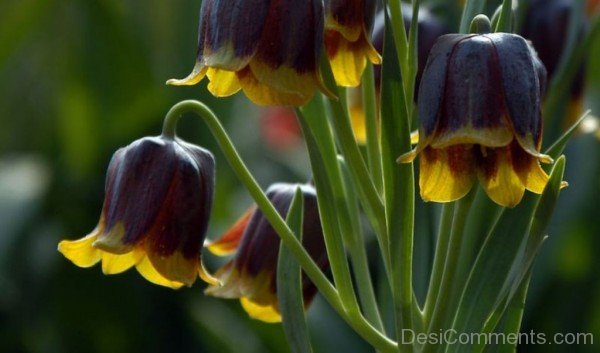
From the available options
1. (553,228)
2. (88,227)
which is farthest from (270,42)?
(88,227)

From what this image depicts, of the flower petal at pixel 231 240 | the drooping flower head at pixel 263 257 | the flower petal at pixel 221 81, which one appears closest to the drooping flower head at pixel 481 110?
the flower petal at pixel 221 81

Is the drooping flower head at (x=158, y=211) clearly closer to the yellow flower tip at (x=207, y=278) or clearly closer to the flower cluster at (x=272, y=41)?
the yellow flower tip at (x=207, y=278)

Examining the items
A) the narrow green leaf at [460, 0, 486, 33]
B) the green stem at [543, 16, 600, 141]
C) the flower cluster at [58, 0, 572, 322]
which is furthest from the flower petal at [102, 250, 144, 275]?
the green stem at [543, 16, 600, 141]

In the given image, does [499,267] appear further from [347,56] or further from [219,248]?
[219,248]

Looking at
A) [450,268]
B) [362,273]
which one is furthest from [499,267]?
[362,273]

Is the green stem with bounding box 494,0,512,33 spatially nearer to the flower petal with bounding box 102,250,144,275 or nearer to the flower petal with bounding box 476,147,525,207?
the flower petal with bounding box 476,147,525,207

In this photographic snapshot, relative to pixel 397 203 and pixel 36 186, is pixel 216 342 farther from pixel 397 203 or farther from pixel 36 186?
pixel 397 203
